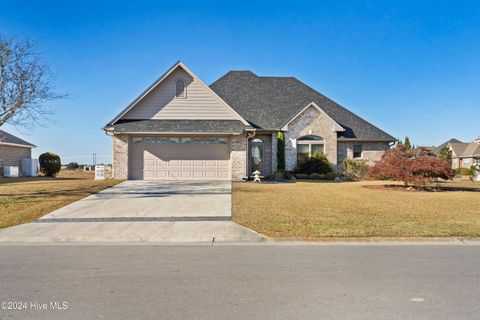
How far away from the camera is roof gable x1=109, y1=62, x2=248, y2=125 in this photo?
21.7 meters

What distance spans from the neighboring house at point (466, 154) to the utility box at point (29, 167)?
57.8 meters

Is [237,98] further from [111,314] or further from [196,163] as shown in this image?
[111,314]

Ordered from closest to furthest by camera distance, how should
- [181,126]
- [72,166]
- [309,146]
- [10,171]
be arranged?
[181,126]
[309,146]
[10,171]
[72,166]

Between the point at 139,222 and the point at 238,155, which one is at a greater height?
the point at 238,155

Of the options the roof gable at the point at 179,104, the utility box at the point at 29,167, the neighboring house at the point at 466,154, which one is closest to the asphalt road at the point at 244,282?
the roof gable at the point at 179,104

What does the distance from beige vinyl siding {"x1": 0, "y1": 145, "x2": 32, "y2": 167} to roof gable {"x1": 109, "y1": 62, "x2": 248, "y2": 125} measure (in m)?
16.3

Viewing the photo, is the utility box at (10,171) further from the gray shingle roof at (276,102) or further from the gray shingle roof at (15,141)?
the gray shingle roof at (276,102)

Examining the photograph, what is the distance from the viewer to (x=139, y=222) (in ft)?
32.9

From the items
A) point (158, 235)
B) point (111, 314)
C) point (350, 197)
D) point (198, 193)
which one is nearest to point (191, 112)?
point (198, 193)

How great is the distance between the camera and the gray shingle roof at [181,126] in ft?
67.5

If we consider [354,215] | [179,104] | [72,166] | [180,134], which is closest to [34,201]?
[180,134]

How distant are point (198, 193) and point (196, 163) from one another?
6085 mm

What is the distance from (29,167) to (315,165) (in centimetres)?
2452

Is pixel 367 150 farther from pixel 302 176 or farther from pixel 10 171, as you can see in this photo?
pixel 10 171
